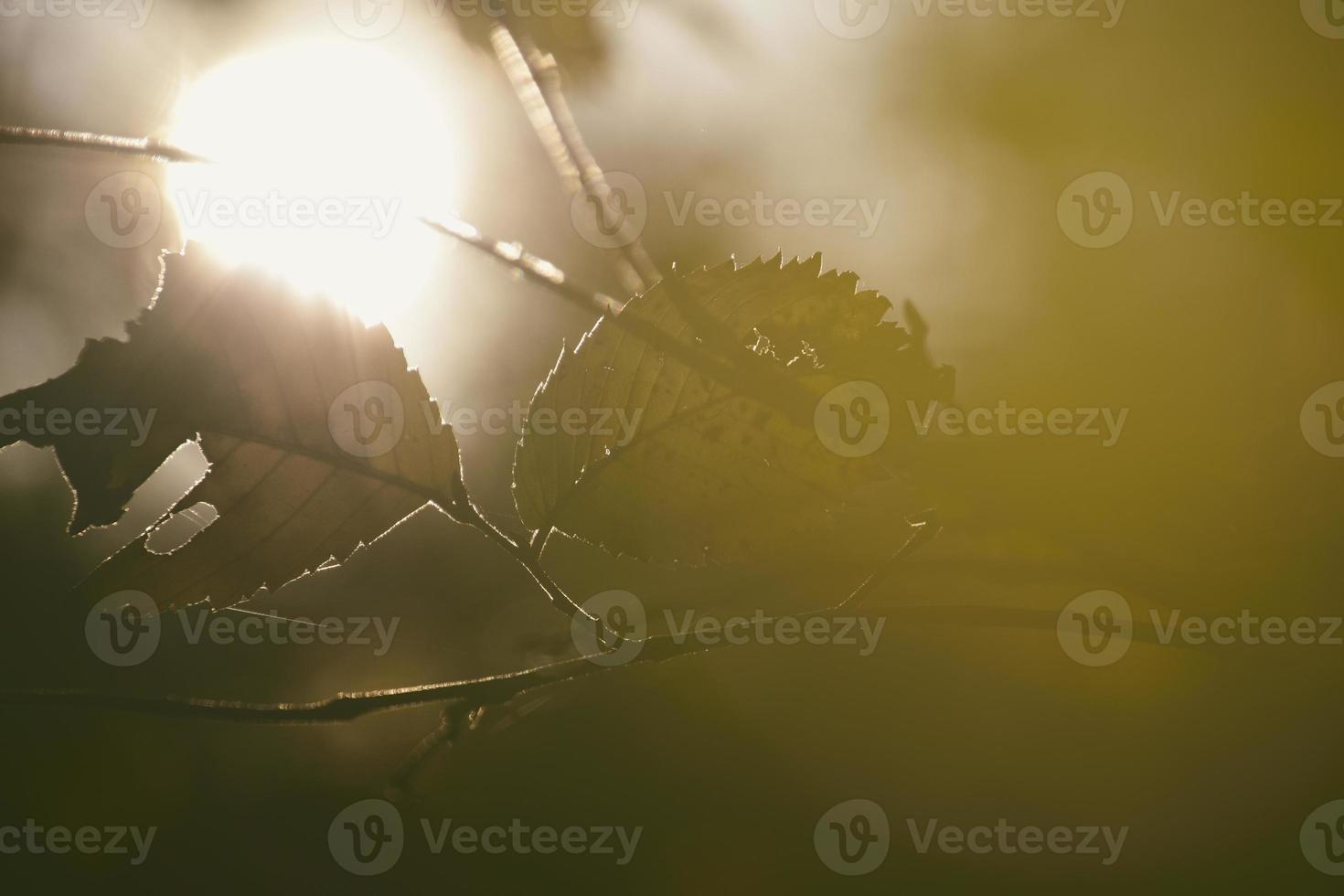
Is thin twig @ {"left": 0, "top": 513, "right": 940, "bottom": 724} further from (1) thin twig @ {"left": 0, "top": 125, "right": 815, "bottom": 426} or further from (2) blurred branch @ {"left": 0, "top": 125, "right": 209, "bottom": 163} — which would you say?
(2) blurred branch @ {"left": 0, "top": 125, "right": 209, "bottom": 163}

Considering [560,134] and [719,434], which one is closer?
[719,434]

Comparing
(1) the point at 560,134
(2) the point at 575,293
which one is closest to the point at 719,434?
(2) the point at 575,293

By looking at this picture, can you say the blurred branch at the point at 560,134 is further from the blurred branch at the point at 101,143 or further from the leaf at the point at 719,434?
the blurred branch at the point at 101,143

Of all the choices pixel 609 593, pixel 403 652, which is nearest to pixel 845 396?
pixel 609 593

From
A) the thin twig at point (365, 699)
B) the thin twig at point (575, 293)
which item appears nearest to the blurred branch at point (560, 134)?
the thin twig at point (575, 293)

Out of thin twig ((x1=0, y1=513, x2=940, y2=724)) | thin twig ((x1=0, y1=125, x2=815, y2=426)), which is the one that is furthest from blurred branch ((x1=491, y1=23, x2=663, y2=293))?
thin twig ((x1=0, y1=513, x2=940, y2=724))

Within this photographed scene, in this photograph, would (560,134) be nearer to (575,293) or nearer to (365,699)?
(575,293)
